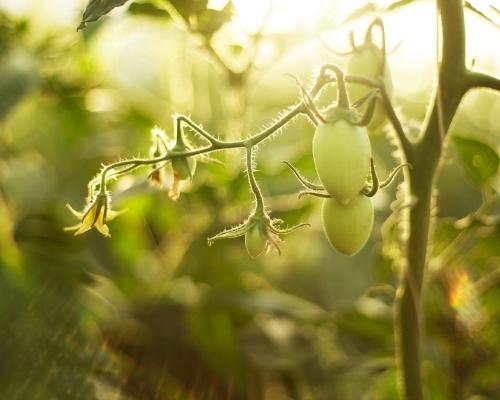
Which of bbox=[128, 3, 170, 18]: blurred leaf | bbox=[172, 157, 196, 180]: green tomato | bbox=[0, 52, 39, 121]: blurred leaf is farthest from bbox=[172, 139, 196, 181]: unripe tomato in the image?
bbox=[0, 52, 39, 121]: blurred leaf

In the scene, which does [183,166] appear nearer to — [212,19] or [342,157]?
[342,157]

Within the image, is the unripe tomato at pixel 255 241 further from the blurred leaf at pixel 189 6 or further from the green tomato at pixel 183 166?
the blurred leaf at pixel 189 6

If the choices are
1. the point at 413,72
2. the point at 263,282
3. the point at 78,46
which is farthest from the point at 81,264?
the point at 413,72

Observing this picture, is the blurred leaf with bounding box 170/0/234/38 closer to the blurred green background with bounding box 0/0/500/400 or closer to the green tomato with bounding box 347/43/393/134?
the blurred green background with bounding box 0/0/500/400

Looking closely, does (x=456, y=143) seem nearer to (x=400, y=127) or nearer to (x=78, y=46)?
(x=400, y=127)

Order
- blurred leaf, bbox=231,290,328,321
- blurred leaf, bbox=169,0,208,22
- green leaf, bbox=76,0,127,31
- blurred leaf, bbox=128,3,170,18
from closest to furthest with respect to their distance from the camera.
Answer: green leaf, bbox=76,0,127,31, blurred leaf, bbox=169,0,208,22, blurred leaf, bbox=128,3,170,18, blurred leaf, bbox=231,290,328,321

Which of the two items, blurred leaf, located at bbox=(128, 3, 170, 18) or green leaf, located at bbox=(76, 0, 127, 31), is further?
blurred leaf, located at bbox=(128, 3, 170, 18)

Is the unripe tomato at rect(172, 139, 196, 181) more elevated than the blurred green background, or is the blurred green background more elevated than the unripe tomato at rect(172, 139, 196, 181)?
the blurred green background
